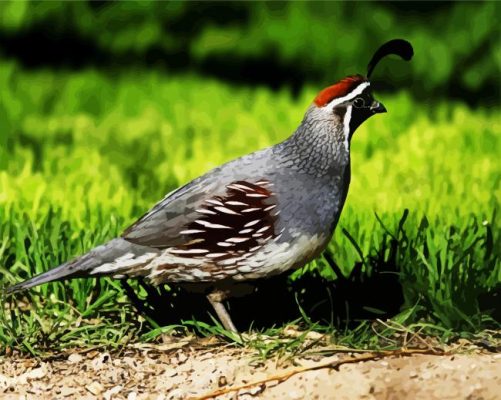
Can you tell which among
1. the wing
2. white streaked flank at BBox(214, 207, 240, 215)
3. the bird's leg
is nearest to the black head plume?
the wing

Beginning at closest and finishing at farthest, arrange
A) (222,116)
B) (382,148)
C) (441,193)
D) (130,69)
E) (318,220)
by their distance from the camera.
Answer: (318,220) → (441,193) → (382,148) → (222,116) → (130,69)

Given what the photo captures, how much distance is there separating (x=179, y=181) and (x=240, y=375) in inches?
118

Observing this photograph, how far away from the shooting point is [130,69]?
35.4ft

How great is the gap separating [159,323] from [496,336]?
1315 mm

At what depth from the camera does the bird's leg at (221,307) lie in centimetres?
483

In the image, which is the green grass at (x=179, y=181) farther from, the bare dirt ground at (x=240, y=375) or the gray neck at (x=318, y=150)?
the gray neck at (x=318, y=150)

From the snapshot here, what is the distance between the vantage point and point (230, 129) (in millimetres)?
8875

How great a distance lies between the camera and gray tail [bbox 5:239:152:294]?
476 cm

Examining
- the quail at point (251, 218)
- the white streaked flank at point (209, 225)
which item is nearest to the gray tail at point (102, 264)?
the quail at point (251, 218)

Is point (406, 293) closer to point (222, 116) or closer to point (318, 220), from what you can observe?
point (318, 220)

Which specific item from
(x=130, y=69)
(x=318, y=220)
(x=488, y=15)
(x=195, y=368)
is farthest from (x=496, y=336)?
(x=130, y=69)

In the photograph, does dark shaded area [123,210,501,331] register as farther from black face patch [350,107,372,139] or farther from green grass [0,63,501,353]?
black face patch [350,107,372,139]

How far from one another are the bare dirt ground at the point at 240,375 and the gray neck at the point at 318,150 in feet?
2.21

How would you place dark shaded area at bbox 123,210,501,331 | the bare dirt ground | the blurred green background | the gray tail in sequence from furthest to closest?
the blurred green background < dark shaded area at bbox 123,210,501,331 < the gray tail < the bare dirt ground
